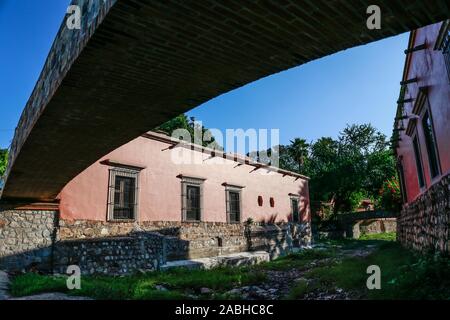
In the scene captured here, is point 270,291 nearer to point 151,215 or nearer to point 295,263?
point 295,263

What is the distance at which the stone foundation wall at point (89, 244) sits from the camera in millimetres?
8617

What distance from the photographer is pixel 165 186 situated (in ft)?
42.0

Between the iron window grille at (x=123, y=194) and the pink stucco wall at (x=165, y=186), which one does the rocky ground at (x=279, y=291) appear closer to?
the pink stucco wall at (x=165, y=186)

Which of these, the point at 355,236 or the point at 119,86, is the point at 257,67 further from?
the point at 355,236

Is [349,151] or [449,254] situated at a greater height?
[349,151]

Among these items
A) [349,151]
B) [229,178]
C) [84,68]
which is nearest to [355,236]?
[349,151]

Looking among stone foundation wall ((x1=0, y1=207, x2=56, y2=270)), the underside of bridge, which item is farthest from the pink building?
stone foundation wall ((x1=0, y1=207, x2=56, y2=270))

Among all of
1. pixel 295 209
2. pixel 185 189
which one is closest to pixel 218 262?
pixel 185 189

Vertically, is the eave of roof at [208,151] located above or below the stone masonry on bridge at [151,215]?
above

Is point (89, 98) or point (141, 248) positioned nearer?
point (89, 98)

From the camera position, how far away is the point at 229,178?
16188 millimetres

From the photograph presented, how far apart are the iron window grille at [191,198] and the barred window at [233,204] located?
197cm

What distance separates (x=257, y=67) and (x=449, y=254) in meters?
4.75

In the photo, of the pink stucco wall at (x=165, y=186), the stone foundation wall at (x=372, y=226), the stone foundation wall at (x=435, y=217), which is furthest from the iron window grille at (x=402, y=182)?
the stone foundation wall at (x=372, y=226)
